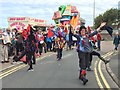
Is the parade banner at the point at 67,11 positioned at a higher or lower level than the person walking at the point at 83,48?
higher

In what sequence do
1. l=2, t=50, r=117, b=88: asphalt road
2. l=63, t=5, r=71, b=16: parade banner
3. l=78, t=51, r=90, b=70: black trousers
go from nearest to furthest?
l=2, t=50, r=117, b=88: asphalt road → l=78, t=51, r=90, b=70: black trousers → l=63, t=5, r=71, b=16: parade banner

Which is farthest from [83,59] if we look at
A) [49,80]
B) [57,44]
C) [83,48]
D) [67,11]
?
[67,11]

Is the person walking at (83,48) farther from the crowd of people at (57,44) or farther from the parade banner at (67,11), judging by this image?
the parade banner at (67,11)

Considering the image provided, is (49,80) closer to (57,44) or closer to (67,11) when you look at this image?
(57,44)

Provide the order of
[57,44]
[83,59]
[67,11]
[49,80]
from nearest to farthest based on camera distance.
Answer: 1. [83,59]
2. [49,80]
3. [57,44]
4. [67,11]

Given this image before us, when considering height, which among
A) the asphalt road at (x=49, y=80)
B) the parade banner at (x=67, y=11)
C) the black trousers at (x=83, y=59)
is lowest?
the asphalt road at (x=49, y=80)

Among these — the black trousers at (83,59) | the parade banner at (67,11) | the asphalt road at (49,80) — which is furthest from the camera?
the parade banner at (67,11)

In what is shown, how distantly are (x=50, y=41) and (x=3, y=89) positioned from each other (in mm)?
19370

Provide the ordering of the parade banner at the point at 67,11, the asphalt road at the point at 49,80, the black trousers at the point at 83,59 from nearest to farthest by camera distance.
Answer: the asphalt road at the point at 49,80
the black trousers at the point at 83,59
the parade banner at the point at 67,11

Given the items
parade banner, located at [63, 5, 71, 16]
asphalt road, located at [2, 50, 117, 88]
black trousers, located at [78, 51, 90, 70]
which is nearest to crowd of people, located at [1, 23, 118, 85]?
black trousers, located at [78, 51, 90, 70]

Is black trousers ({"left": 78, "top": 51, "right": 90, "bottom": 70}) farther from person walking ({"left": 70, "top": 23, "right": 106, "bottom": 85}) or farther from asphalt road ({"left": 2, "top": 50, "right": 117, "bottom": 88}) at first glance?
asphalt road ({"left": 2, "top": 50, "right": 117, "bottom": 88})

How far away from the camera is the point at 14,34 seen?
2211 centimetres

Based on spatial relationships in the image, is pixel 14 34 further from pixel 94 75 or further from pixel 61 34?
pixel 94 75

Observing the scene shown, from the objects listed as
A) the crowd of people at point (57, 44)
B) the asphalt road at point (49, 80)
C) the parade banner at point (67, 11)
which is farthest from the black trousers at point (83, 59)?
the parade banner at point (67, 11)
